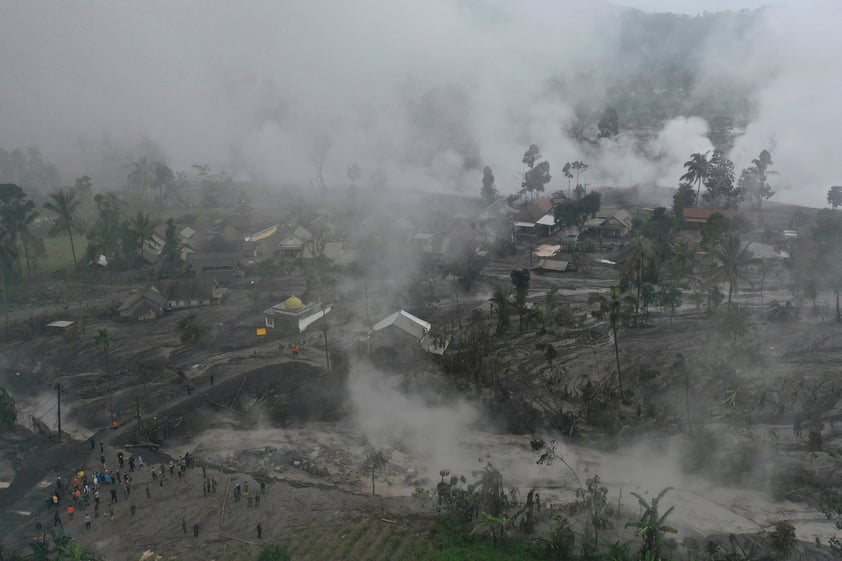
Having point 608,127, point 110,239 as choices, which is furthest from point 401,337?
point 608,127

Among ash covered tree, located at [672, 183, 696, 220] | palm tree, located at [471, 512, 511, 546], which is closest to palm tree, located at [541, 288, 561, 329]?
palm tree, located at [471, 512, 511, 546]

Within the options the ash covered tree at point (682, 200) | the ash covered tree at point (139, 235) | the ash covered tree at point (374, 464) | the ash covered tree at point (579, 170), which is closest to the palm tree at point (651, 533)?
the ash covered tree at point (374, 464)

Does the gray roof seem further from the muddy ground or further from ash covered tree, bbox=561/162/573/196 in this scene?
ash covered tree, bbox=561/162/573/196

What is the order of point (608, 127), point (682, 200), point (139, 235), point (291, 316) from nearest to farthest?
point (291, 316) → point (139, 235) → point (682, 200) → point (608, 127)

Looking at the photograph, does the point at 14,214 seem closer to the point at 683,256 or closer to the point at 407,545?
the point at 407,545

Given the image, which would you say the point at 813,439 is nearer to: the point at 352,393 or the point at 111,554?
the point at 352,393

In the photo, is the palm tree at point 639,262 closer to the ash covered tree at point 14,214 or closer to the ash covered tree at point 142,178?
the ash covered tree at point 14,214
